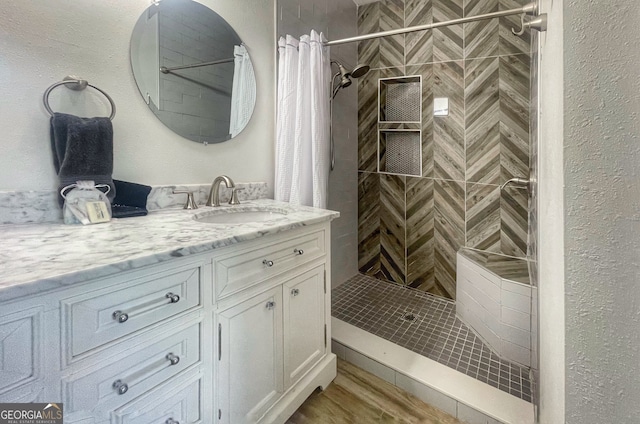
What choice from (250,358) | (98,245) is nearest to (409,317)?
(250,358)

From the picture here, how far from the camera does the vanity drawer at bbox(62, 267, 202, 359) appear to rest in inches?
24.2

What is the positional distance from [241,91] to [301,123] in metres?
0.40

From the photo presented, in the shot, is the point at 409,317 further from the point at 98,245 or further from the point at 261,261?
the point at 98,245

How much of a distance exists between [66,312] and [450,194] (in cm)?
247

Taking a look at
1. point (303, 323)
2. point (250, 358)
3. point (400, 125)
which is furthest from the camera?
→ point (400, 125)

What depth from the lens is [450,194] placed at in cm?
242

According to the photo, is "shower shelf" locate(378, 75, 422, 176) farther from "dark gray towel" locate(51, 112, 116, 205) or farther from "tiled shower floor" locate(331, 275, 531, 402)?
"dark gray towel" locate(51, 112, 116, 205)

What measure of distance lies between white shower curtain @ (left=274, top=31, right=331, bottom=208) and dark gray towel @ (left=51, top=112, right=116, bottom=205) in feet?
3.01

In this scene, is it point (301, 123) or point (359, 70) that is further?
point (359, 70)

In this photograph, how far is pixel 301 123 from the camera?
1.80 meters

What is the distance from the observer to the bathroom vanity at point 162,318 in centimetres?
57

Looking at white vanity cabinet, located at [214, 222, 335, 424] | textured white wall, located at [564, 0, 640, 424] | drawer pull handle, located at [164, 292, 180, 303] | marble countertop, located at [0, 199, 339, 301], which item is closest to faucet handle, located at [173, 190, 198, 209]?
marble countertop, located at [0, 199, 339, 301]

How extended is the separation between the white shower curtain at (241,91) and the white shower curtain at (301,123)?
0.18 meters

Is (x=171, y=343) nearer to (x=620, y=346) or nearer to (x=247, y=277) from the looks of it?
(x=247, y=277)
